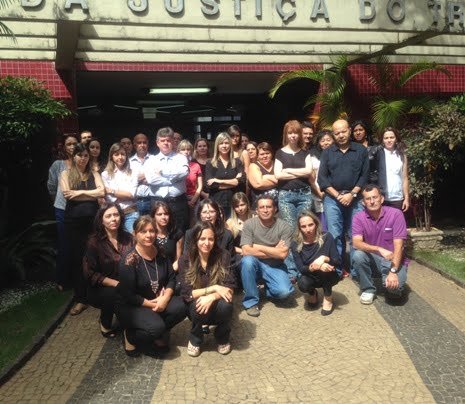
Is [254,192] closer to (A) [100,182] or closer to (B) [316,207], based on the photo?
(B) [316,207]

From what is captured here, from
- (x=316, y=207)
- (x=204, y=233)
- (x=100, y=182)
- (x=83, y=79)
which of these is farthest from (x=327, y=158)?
(x=83, y=79)

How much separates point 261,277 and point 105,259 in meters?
1.73

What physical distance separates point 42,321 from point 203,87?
24.6 feet

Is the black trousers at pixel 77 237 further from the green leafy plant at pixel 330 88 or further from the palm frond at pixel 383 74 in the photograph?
the palm frond at pixel 383 74

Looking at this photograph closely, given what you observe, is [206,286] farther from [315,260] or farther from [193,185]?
[193,185]

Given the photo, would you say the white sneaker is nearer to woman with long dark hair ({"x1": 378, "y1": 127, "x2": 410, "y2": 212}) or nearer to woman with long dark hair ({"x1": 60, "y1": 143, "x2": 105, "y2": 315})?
woman with long dark hair ({"x1": 378, "y1": 127, "x2": 410, "y2": 212})

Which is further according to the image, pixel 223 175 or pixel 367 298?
pixel 223 175

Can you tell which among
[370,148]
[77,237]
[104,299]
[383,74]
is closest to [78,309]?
[77,237]

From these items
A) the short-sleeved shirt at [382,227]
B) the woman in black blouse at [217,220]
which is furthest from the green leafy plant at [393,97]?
the woman in black blouse at [217,220]

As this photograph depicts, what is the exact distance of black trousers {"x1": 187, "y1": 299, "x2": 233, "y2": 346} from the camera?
433 cm

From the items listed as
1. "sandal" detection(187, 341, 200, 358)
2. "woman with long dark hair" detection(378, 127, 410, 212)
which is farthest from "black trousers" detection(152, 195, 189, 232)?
"woman with long dark hair" detection(378, 127, 410, 212)

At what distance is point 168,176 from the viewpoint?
5.88 meters

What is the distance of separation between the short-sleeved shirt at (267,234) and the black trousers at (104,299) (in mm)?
1586

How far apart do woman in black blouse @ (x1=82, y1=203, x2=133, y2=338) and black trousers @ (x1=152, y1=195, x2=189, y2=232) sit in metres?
1.05
